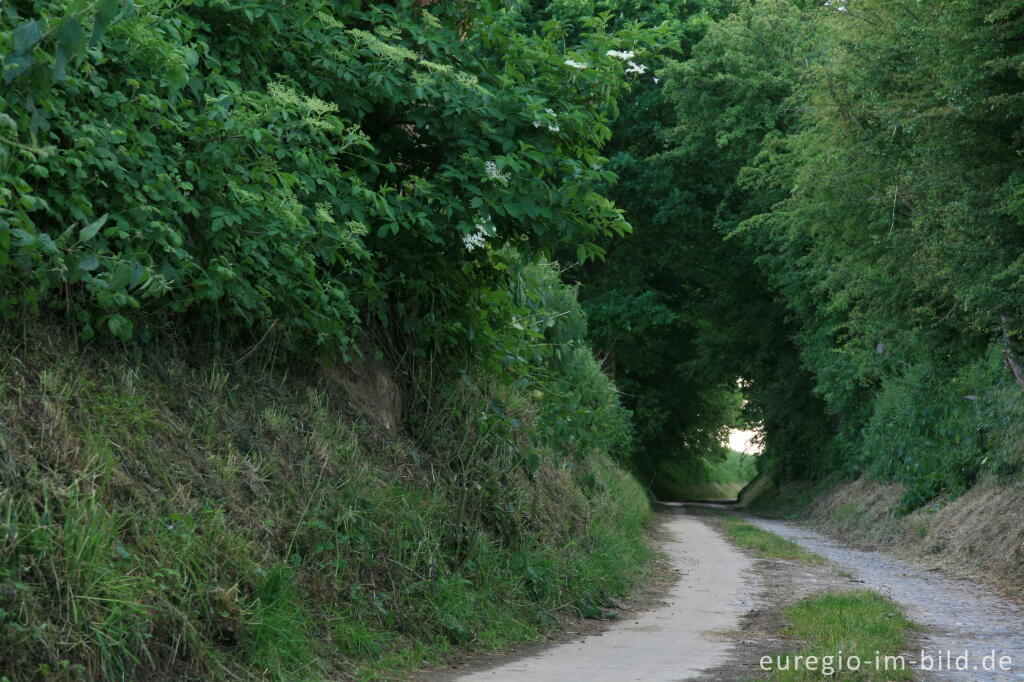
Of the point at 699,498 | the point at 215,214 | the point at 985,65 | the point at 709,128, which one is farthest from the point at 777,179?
the point at 699,498

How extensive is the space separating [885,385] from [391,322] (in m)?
17.7

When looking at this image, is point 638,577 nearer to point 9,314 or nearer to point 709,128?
point 9,314

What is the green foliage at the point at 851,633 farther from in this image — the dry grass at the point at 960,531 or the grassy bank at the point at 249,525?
the dry grass at the point at 960,531

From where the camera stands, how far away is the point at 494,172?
8.23 metres

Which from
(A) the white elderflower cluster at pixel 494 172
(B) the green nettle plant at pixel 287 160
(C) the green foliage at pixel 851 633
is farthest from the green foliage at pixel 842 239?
(A) the white elderflower cluster at pixel 494 172

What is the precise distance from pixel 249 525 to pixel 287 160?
266 centimetres

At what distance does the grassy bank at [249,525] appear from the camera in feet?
17.0

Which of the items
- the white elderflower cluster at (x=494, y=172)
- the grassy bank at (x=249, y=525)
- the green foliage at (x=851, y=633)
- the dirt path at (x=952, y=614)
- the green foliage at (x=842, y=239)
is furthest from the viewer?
the green foliage at (x=842, y=239)

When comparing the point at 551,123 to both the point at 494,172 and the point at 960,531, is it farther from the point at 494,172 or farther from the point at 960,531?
the point at 960,531

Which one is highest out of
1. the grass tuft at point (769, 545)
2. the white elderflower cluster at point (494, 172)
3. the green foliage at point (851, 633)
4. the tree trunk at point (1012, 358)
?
the white elderflower cluster at point (494, 172)

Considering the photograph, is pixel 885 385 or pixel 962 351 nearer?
pixel 962 351

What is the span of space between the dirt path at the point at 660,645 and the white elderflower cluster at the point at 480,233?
11.2 feet

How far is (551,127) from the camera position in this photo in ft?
27.6

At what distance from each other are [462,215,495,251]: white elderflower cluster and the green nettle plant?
0.25ft
